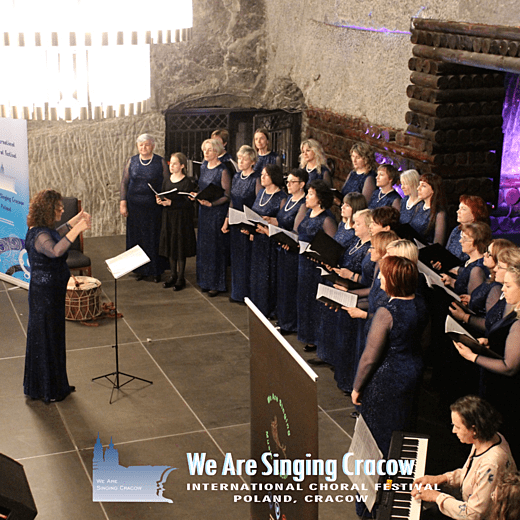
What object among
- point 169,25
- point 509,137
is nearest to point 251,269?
point 509,137

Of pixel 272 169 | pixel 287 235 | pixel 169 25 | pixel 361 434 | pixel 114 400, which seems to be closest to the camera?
pixel 169 25

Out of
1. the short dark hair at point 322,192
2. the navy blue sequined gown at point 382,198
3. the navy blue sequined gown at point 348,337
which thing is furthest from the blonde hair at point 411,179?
the navy blue sequined gown at point 348,337

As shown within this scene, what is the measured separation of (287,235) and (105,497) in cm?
320

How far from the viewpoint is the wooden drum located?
8633mm

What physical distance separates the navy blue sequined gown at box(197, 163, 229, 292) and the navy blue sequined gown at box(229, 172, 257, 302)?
22cm

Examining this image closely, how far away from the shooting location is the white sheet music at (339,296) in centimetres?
632

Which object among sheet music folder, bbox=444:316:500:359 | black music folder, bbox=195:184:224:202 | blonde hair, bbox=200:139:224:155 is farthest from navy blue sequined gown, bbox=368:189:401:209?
sheet music folder, bbox=444:316:500:359

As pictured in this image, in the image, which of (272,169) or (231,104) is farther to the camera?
(231,104)

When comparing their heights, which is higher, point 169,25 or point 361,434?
point 169,25

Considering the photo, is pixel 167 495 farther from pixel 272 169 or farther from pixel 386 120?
pixel 386 120

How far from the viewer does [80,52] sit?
2.46 m

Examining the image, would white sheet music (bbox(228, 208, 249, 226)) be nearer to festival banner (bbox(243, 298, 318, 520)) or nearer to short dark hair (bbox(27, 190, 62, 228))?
short dark hair (bbox(27, 190, 62, 228))

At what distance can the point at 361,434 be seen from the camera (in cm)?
433

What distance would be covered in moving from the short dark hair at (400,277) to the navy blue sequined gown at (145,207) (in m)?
5.10
